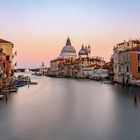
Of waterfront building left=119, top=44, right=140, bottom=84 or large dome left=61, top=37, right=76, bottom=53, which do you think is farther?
large dome left=61, top=37, right=76, bottom=53

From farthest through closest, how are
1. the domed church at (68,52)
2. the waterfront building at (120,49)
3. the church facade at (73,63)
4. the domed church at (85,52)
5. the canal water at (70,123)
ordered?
the domed church at (68,52), the domed church at (85,52), the church facade at (73,63), the waterfront building at (120,49), the canal water at (70,123)

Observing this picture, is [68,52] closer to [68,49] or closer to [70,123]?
[68,49]

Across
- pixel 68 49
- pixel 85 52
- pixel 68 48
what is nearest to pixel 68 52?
pixel 68 49

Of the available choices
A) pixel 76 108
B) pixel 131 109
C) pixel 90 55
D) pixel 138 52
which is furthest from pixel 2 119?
pixel 90 55

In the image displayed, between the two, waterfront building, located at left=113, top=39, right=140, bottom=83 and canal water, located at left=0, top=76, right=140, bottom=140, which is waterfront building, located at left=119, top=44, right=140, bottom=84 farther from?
canal water, located at left=0, top=76, right=140, bottom=140

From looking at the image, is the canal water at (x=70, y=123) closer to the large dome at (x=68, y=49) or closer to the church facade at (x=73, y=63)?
the church facade at (x=73, y=63)

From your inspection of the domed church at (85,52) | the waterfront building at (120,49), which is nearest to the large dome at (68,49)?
the domed church at (85,52)

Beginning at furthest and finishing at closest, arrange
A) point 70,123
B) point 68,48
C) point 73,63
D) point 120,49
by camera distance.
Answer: point 68,48
point 73,63
point 120,49
point 70,123

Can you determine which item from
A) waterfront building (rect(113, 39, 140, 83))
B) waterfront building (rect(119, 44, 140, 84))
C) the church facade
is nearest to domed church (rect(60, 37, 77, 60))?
the church facade

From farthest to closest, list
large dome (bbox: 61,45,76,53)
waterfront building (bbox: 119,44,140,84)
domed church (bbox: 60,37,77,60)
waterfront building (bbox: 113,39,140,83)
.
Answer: large dome (bbox: 61,45,76,53) < domed church (bbox: 60,37,77,60) < waterfront building (bbox: 113,39,140,83) < waterfront building (bbox: 119,44,140,84)

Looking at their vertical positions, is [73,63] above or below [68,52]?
below

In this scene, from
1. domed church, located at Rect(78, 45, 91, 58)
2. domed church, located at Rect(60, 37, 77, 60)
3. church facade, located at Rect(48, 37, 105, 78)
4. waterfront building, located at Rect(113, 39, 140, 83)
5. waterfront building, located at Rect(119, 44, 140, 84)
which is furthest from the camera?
domed church, located at Rect(60, 37, 77, 60)

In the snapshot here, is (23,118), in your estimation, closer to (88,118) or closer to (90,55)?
(88,118)

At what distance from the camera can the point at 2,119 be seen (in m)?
15.5
